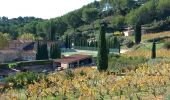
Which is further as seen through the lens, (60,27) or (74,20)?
(74,20)

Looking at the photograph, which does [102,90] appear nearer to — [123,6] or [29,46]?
[29,46]

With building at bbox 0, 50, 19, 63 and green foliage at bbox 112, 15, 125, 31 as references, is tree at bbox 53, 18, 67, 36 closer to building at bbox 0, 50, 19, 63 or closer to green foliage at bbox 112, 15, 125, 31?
green foliage at bbox 112, 15, 125, 31

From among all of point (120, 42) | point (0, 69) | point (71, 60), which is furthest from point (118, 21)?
point (0, 69)

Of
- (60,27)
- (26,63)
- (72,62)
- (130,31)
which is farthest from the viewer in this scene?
(60,27)

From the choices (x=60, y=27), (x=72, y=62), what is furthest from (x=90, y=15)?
(x=72, y=62)

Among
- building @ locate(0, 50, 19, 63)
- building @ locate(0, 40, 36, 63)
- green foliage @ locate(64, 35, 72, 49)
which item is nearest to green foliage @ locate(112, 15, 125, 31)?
green foliage @ locate(64, 35, 72, 49)

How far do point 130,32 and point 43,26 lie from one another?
76.2 feet

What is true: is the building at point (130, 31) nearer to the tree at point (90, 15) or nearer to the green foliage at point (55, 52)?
the tree at point (90, 15)

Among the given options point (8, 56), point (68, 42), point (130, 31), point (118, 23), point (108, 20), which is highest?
point (108, 20)

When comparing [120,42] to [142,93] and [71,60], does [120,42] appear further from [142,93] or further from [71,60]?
[142,93]

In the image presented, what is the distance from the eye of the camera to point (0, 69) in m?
49.4

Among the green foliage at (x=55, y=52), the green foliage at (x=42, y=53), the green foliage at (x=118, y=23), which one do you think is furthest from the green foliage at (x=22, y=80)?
the green foliage at (x=118, y=23)

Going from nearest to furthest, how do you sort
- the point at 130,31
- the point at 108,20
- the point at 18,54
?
the point at 18,54
the point at 130,31
the point at 108,20

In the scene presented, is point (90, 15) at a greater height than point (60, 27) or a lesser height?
greater
